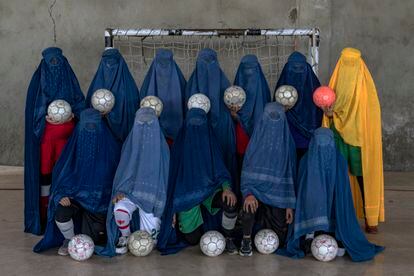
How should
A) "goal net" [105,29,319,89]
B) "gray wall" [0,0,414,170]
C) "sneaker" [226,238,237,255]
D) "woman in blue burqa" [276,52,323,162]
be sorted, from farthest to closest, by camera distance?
"gray wall" [0,0,414,170] < "goal net" [105,29,319,89] < "woman in blue burqa" [276,52,323,162] < "sneaker" [226,238,237,255]

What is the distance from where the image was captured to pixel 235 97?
5719 millimetres

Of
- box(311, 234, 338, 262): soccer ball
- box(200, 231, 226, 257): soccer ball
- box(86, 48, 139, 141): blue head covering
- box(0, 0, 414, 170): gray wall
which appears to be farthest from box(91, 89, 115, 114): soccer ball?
box(0, 0, 414, 170): gray wall

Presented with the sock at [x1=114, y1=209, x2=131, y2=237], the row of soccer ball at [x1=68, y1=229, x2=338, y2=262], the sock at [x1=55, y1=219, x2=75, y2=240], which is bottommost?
the row of soccer ball at [x1=68, y1=229, x2=338, y2=262]

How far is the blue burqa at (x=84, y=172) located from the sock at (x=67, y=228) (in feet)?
0.35

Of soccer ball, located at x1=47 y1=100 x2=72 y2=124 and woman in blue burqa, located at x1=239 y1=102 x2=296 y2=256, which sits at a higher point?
soccer ball, located at x1=47 y1=100 x2=72 y2=124

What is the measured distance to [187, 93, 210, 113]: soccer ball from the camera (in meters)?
5.55

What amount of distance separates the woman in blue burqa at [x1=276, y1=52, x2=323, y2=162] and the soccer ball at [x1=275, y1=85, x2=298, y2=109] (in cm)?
19

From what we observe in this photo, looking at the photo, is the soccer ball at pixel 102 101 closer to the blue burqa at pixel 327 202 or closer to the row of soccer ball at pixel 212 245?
the row of soccer ball at pixel 212 245

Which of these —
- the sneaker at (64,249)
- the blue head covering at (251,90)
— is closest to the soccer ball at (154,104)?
the blue head covering at (251,90)

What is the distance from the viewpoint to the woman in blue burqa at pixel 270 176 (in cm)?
513

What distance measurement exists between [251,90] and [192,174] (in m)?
1.17

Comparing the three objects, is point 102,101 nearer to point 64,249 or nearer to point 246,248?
point 64,249

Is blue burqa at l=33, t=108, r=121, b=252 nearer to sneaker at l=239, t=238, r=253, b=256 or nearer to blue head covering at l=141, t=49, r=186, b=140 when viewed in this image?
blue head covering at l=141, t=49, r=186, b=140

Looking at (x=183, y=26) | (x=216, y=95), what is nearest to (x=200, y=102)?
(x=216, y=95)
